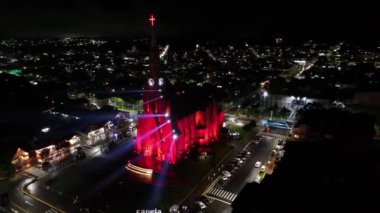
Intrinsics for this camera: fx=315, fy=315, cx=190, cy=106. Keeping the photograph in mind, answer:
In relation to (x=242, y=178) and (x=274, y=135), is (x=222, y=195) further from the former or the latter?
(x=274, y=135)

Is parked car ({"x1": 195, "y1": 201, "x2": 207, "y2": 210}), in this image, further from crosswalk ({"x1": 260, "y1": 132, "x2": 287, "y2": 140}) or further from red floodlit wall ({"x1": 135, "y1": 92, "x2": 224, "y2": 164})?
crosswalk ({"x1": 260, "y1": 132, "x2": 287, "y2": 140})

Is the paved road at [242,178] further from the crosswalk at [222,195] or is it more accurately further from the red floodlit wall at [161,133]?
the red floodlit wall at [161,133]

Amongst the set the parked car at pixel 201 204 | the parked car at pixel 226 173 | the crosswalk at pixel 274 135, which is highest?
the crosswalk at pixel 274 135

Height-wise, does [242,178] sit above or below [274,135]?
below

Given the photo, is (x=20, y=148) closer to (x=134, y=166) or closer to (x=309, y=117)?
(x=134, y=166)

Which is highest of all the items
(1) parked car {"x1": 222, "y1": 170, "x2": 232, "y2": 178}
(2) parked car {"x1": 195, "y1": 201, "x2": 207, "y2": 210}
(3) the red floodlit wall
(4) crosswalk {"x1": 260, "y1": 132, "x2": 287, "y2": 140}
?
(3) the red floodlit wall

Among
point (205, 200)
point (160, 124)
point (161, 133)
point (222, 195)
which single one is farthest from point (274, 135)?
point (205, 200)

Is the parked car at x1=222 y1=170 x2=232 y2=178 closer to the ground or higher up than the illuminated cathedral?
closer to the ground

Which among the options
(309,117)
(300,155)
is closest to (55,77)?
(309,117)

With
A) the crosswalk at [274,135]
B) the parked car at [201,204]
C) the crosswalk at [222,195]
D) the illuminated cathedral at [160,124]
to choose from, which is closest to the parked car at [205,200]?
the parked car at [201,204]

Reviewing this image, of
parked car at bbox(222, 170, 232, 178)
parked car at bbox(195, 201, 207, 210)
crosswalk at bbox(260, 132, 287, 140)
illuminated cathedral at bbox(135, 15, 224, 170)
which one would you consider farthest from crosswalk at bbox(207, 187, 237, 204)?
crosswalk at bbox(260, 132, 287, 140)
